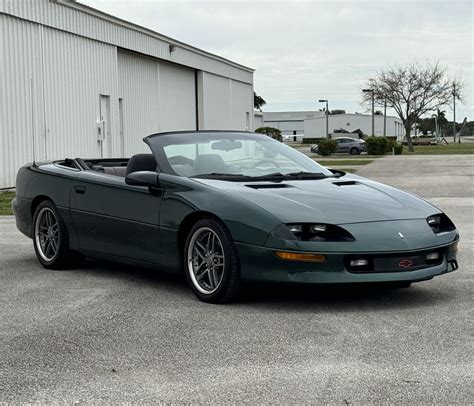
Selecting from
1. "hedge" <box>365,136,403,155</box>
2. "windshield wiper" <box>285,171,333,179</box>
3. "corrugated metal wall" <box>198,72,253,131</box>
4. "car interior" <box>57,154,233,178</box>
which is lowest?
"hedge" <box>365,136,403,155</box>

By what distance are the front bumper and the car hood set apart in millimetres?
281

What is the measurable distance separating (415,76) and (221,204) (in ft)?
228

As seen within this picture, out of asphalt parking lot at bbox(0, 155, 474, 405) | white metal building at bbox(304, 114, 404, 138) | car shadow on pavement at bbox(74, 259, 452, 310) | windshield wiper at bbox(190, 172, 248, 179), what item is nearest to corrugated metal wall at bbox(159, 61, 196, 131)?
asphalt parking lot at bbox(0, 155, 474, 405)

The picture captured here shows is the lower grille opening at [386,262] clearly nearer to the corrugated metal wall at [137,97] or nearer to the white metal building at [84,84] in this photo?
the white metal building at [84,84]

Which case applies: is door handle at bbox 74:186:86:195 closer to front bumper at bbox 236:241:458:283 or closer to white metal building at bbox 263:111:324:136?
front bumper at bbox 236:241:458:283

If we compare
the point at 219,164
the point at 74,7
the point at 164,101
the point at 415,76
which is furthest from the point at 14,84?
the point at 415,76

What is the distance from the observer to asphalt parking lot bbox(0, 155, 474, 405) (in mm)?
4043

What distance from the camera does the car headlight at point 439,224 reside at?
20.2 ft

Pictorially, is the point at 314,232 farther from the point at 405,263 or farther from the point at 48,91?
the point at 48,91

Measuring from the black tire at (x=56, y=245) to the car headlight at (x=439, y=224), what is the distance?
10.7 feet

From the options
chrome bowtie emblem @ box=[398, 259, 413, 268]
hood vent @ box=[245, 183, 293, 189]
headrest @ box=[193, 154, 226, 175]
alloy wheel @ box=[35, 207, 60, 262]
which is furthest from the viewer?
alloy wheel @ box=[35, 207, 60, 262]

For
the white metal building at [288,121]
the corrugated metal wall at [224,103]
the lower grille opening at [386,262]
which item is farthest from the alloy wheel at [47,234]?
the white metal building at [288,121]

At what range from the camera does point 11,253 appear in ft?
29.1

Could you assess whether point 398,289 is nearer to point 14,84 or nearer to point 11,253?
point 11,253
